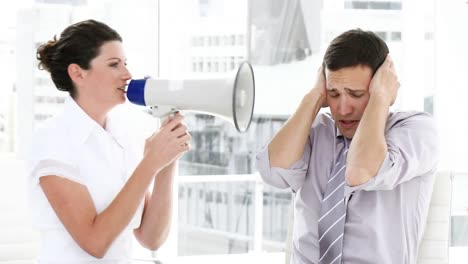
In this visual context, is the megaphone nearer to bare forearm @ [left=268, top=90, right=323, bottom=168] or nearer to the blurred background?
bare forearm @ [left=268, top=90, right=323, bottom=168]

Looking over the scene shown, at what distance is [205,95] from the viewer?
2023mm

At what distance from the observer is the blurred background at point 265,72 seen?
4.47 m

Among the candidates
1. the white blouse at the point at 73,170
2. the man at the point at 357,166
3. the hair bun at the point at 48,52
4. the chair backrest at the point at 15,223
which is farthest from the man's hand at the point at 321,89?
the chair backrest at the point at 15,223

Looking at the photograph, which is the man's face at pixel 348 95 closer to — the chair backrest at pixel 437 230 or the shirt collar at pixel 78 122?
the chair backrest at pixel 437 230

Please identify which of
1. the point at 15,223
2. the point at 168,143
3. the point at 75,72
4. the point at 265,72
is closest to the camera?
the point at 168,143

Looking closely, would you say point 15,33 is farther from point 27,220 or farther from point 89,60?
point 89,60

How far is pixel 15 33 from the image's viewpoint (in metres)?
3.92

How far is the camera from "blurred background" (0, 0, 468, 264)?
4.47 meters

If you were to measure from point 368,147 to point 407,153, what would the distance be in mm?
110

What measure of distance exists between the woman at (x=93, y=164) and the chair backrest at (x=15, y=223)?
896mm

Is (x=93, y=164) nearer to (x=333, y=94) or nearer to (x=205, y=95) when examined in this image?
(x=205, y=95)

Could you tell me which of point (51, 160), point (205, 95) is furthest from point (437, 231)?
point (51, 160)

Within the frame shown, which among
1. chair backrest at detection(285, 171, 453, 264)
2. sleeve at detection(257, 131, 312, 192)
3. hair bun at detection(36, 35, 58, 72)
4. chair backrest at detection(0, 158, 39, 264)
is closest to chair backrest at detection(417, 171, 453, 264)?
chair backrest at detection(285, 171, 453, 264)

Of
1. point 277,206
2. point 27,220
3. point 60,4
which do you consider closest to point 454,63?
point 277,206
